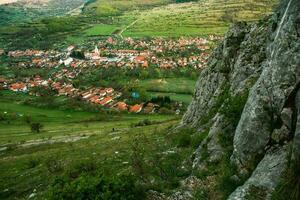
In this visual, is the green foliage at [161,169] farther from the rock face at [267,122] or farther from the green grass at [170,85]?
the green grass at [170,85]

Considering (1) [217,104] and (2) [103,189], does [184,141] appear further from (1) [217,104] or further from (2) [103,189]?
(2) [103,189]

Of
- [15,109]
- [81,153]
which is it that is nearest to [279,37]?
[81,153]

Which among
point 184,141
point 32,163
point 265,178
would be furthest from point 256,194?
point 32,163

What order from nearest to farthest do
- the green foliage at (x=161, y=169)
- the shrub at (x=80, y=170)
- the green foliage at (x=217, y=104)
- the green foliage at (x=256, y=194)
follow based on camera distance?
the green foliage at (x=256, y=194)
the green foliage at (x=161, y=169)
the shrub at (x=80, y=170)
the green foliage at (x=217, y=104)

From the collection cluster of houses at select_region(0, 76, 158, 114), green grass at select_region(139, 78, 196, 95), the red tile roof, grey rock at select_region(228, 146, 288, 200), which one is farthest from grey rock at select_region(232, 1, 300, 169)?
green grass at select_region(139, 78, 196, 95)

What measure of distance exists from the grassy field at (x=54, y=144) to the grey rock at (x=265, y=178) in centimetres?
950

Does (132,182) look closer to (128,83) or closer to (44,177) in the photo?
(44,177)

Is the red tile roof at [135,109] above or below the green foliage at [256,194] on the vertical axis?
below

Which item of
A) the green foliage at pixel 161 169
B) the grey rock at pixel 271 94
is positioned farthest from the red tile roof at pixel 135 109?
the grey rock at pixel 271 94

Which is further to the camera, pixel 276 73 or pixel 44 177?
pixel 44 177

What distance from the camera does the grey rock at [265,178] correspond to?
1847cm

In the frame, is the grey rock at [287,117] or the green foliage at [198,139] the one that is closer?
the grey rock at [287,117]

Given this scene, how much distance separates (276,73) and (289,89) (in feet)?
4.44

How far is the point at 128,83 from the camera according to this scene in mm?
163750
